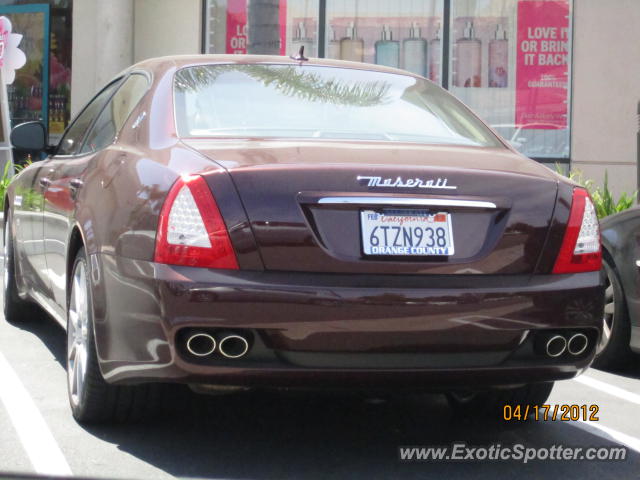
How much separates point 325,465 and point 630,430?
4.77 feet

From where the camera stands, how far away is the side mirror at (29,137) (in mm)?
6215

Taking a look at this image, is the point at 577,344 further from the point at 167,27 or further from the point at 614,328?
the point at 167,27

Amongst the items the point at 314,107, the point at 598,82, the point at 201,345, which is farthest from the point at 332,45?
the point at 201,345

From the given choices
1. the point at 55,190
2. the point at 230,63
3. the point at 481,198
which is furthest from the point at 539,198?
the point at 55,190

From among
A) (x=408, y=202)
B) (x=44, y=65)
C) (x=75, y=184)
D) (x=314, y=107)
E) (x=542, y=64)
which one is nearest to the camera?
(x=408, y=202)

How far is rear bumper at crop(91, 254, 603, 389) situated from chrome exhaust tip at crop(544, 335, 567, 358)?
0.18 feet

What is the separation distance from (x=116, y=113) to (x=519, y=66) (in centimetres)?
1080

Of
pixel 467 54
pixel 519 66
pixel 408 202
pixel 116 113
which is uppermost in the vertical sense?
pixel 467 54

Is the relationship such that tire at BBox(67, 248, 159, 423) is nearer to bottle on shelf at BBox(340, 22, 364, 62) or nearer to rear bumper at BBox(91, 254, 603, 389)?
rear bumper at BBox(91, 254, 603, 389)

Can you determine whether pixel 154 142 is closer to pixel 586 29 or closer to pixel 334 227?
pixel 334 227

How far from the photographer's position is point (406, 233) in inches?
158

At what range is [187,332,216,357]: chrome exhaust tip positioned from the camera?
3.93 m

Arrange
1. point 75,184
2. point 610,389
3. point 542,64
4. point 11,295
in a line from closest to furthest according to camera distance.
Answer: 1. point 75,184
2. point 610,389
3. point 11,295
4. point 542,64

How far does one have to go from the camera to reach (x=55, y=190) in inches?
221
